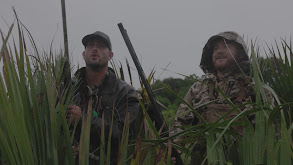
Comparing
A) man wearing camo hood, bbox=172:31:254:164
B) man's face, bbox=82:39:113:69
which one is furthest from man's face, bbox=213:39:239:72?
man's face, bbox=82:39:113:69

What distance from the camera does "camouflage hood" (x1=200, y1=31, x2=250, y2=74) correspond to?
235cm

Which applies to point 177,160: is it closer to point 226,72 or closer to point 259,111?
point 259,111

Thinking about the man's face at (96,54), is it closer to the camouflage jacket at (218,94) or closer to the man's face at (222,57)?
the camouflage jacket at (218,94)

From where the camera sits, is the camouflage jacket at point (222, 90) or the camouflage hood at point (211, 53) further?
Result: the camouflage hood at point (211, 53)

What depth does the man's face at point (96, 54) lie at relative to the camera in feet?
7.82

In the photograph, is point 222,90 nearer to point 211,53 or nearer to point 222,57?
point 222,57

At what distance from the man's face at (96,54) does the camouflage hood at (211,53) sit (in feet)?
2.40

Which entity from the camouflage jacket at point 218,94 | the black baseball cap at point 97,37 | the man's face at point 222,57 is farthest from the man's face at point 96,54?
the man's face at point 222,57

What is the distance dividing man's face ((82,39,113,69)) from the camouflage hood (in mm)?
731

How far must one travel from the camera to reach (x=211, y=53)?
2605mm

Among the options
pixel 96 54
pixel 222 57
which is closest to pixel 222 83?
pixel 222 57

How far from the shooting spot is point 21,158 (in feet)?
2.43

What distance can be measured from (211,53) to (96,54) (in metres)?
0.85

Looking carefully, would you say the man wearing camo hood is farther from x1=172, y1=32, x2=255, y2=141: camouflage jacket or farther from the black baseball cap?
the black baseball cap
